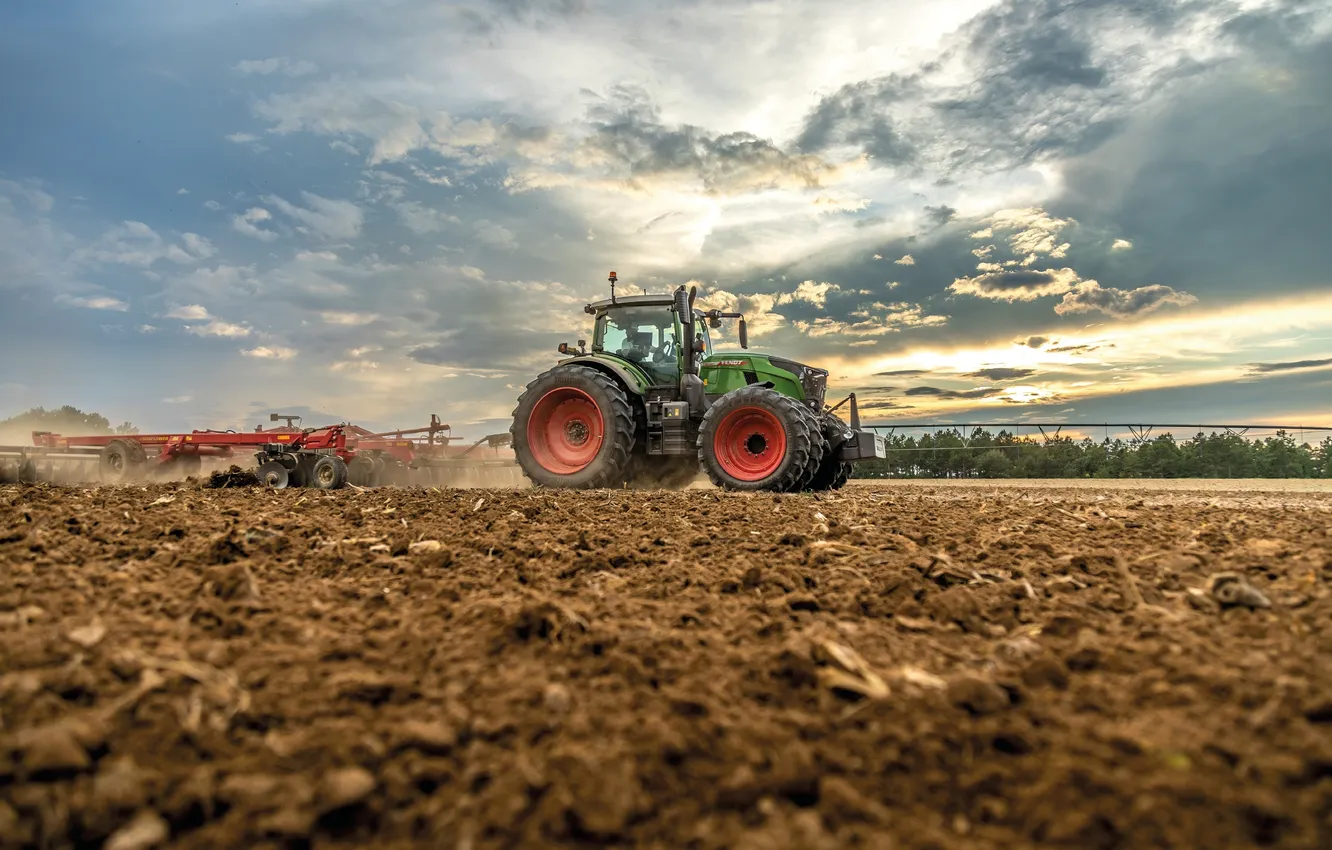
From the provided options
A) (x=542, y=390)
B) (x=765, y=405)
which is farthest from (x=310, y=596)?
(x=542, y=390)

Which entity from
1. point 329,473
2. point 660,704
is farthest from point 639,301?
point 660,704

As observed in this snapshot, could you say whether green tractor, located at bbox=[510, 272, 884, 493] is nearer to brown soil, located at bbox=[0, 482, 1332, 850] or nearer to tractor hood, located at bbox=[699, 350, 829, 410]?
tractor hood, located at bbox=[699, 350, 829, 410]

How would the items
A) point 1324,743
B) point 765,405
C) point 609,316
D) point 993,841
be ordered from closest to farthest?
point 993,841
point 1324,743
point 765,405
point 609,316

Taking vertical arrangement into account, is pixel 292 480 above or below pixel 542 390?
below

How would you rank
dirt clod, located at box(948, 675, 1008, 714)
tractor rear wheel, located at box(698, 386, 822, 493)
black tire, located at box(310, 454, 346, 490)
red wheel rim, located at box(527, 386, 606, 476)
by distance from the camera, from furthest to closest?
black tire, located at box(310, 454, 346, 490)
red wheel rim, located at box(527, 386, 606, 476)
tractor rear wheel, located at box(698, 386, 822, 493)
dirt clod, located at box(948, 675, 1008, 714)

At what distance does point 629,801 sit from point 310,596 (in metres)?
1.74

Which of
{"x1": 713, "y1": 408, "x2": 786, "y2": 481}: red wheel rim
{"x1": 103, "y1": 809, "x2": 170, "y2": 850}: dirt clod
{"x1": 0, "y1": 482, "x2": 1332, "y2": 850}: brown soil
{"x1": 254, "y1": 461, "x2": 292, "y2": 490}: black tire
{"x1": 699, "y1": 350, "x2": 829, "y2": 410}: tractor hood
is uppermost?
{"x1": 699, "y1": 350, "x2": 829, "y2": 410}: tractor hood

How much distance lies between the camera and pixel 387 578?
284cm

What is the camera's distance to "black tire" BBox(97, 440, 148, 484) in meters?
14.1

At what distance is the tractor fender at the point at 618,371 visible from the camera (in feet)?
31.8

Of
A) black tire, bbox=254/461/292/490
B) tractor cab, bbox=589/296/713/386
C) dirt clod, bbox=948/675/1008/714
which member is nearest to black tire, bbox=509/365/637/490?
tractor cab, bbox=589/296/713/386

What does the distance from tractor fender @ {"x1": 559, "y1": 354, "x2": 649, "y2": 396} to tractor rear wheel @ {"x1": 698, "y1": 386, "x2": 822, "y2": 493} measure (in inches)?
44.4

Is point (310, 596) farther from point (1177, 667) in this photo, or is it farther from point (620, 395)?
point (620, 395)

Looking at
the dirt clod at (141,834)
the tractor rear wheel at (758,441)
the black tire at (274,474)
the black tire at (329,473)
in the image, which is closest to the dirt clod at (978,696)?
the dirt clod at (141,834)
